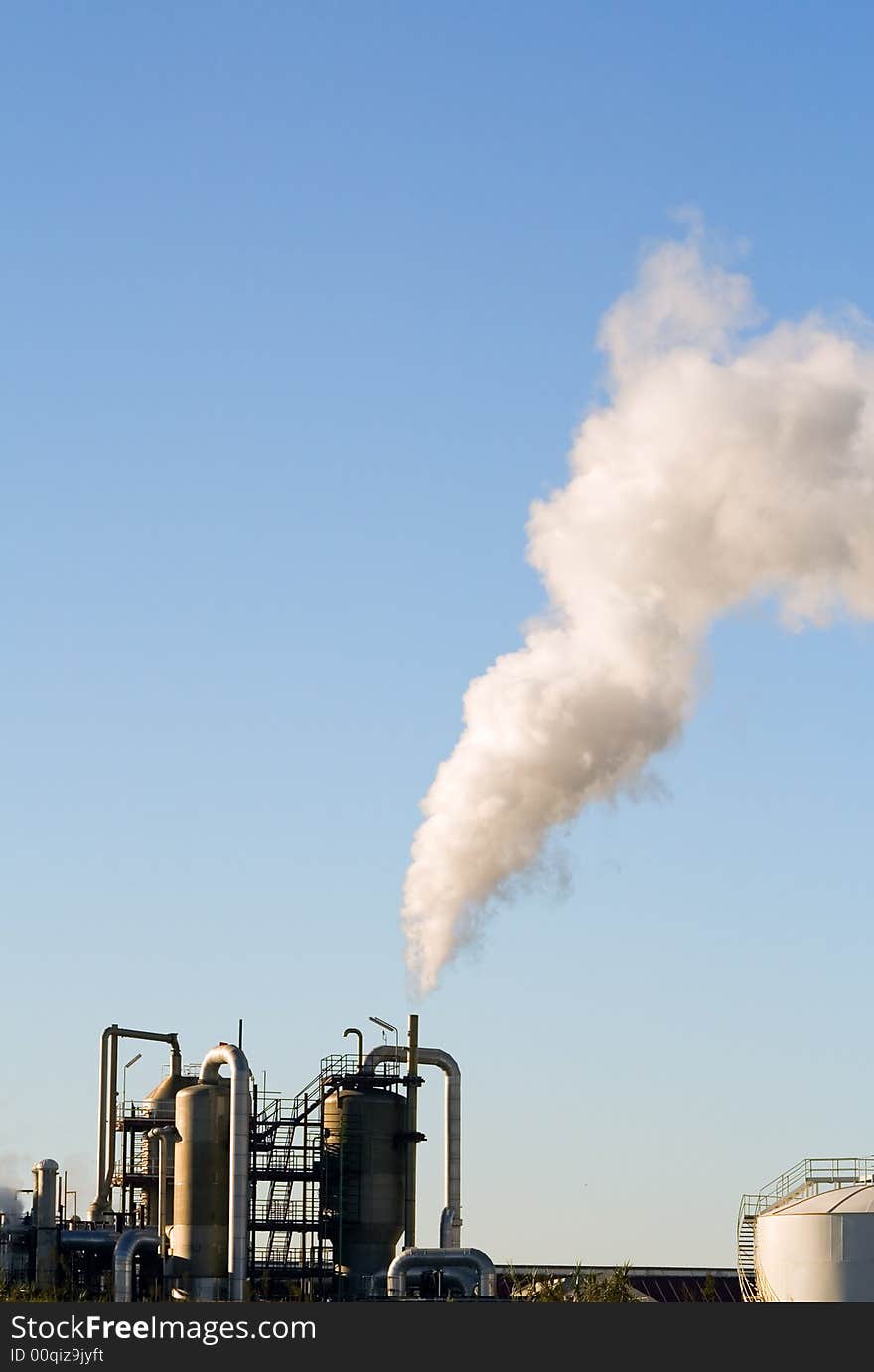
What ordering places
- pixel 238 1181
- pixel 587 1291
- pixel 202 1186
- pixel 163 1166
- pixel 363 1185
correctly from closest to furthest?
pixel 587 1291
pixel 238 1181
pixel 202 1186
pixel 363 1185
pixel 163 1166

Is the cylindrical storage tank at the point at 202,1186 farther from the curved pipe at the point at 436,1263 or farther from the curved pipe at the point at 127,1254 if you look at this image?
the curved pipe at the point at 436,1263

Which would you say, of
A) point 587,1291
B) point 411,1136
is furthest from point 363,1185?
point 587,1291

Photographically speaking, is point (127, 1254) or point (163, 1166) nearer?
point (127, 1254)

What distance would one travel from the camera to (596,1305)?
39688 mm

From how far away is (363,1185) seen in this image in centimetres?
6519

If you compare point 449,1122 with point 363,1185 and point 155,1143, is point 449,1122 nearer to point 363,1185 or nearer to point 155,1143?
point 363,1185

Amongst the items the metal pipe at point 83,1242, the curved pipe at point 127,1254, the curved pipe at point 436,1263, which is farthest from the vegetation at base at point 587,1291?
the metal pipe at point 83,1242

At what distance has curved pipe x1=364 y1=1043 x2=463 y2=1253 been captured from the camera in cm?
6372

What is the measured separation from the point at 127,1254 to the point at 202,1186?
10.1 ft

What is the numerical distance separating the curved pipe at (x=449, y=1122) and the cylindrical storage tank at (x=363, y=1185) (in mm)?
1572

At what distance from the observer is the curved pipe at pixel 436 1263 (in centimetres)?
5950

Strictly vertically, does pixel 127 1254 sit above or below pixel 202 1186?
below

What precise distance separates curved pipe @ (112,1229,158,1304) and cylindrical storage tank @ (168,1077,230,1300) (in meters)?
0.82

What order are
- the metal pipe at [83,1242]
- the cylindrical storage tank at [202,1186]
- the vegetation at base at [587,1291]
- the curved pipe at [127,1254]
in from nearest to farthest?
1. the vegetation at base at [587,1291]
2. the curved pipe at [127,1254]
3. the cylindrical storage tank at [202,1186]
4. the metal pipe at [83,1242]
